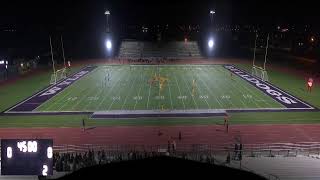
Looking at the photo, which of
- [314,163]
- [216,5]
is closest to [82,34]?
[216,5]

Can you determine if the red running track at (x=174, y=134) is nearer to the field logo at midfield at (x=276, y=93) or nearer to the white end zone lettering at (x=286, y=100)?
the field logo at midfield at (x=276, y=93)

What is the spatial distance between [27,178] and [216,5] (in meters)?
80.5

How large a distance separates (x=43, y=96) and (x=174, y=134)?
14.8 meters

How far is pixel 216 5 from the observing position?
298ft

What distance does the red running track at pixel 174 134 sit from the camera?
22078 millimetres

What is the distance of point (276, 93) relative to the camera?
34906 mm

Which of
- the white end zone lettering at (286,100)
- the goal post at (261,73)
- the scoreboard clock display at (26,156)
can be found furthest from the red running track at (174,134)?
the goal post at (261,73)

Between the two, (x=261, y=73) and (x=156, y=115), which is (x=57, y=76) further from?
(x=156, y=115)

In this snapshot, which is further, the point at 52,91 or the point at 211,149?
the point at 52,91

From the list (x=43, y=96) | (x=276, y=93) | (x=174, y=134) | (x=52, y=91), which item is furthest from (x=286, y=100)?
(x=52, y=91)

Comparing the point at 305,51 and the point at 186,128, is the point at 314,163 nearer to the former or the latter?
the point at 186,128

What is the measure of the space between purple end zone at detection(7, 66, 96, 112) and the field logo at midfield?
53.9 ft

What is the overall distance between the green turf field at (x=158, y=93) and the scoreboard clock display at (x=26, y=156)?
16.8 metres

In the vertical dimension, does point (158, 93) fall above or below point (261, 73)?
below
